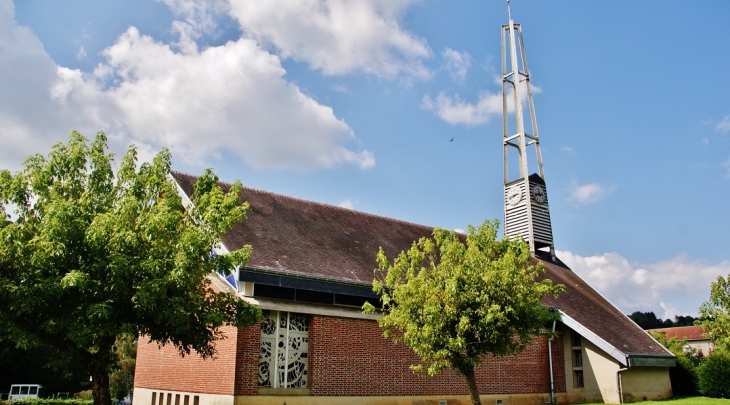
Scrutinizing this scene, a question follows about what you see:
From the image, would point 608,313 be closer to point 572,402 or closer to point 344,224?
point 572,402

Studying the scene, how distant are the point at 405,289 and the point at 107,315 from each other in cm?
646

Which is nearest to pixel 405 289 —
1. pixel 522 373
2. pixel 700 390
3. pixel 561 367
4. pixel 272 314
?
pixel 272 314

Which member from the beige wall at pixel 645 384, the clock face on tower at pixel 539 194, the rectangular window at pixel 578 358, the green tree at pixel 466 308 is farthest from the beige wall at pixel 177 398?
the clock face on tower at pixel 539 194

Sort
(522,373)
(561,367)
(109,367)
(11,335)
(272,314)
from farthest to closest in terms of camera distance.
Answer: (561,367), (522,373), (272,314), (109,367), (11,335)

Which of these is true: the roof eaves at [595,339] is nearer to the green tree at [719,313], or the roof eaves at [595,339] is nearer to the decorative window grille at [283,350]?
the green tree at [719,313]

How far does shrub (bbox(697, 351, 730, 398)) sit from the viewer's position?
22.8m

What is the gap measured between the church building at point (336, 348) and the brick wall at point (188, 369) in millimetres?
31

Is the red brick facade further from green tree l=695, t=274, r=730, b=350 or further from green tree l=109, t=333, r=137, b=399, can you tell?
green tree l=109, t=333, r=137, b=399

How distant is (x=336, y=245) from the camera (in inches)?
777

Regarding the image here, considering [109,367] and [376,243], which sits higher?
[376,243]

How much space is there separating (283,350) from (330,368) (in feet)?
4.74

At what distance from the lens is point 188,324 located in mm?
11820

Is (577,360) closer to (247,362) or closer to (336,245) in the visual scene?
(336,245)

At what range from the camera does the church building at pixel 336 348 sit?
616 inches
